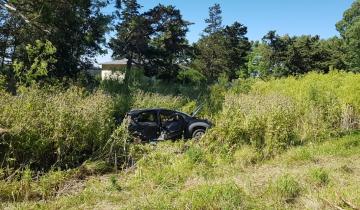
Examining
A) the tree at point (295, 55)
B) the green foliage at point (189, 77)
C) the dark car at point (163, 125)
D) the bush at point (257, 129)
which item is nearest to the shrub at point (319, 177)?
the bush at point (257, 129)

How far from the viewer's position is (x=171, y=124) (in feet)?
48.5

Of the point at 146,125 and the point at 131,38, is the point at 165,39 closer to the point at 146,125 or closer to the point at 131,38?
the point at 131,38

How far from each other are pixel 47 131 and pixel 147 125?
5.02m

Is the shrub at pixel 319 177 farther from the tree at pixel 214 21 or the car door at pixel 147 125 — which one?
the tree at pixel 214 21

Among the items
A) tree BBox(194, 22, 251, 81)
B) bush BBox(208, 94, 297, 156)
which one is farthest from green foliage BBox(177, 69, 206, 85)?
bush BBox(208, 94, 297, 156)

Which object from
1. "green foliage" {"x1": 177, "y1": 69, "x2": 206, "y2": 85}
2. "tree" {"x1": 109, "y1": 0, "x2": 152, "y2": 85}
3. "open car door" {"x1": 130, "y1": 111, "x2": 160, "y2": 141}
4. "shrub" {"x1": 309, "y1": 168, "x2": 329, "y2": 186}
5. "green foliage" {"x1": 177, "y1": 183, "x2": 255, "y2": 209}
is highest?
"tree" {"x1": 109, "y1": 0, "x2": 152, "y2": 85}

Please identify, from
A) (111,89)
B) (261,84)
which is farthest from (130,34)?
(261,84)

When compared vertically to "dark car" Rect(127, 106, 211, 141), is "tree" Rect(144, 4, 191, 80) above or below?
above

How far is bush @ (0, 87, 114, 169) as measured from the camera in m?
9.39

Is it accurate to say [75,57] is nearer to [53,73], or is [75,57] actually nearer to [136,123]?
[53,73]

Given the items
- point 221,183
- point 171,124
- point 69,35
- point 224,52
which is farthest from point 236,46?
point 221,183

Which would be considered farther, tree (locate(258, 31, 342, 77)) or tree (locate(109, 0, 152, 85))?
tree (locate(258, 31, 342, 77))

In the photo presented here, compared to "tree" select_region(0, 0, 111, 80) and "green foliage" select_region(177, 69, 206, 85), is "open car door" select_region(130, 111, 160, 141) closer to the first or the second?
"tree" select_region(0, 0, 111, 80)

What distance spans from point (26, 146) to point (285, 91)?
1292 cm
